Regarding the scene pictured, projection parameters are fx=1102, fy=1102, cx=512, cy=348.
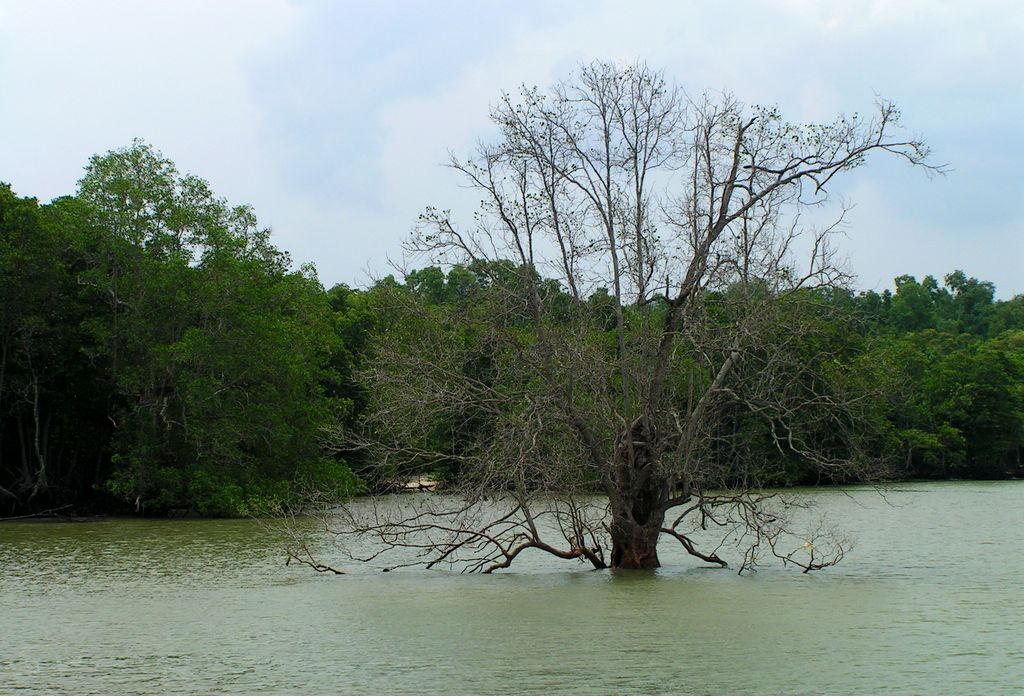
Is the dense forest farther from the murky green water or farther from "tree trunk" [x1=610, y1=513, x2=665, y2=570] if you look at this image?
"tree trunk" [x1=610, y1=513, x2=665, y2=570]

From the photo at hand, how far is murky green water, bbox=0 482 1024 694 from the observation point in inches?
410

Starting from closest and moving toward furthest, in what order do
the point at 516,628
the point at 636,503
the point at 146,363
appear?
the point at 516,628, the point at 636,503, the point at 146,363

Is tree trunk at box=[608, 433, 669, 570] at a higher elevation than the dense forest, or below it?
below

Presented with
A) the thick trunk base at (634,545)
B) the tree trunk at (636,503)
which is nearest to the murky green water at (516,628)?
the thick trunk base at (634,545)

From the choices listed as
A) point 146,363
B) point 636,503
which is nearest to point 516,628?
point 636,503

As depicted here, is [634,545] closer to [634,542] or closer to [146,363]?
[634,542]

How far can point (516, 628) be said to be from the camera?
13.3 meters

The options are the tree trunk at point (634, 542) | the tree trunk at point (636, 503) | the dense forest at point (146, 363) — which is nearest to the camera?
the tree trunk at point (636, 503)

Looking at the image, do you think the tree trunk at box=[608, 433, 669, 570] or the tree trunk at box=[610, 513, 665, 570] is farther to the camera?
the tree trunk at box=[610, 513, 665, 570]

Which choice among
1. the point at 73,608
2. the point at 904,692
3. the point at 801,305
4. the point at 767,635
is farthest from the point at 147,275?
the point at 904,692

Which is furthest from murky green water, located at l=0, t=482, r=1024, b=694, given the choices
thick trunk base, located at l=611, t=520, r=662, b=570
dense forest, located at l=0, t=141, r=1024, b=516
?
dense forest, located at l=0, t=141, r=1024, b=516

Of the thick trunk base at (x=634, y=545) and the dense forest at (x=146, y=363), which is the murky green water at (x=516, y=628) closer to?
the thick trunk base at (x=634, y=545)

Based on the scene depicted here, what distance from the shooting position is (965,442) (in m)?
65.0

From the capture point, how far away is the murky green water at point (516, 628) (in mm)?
10422
